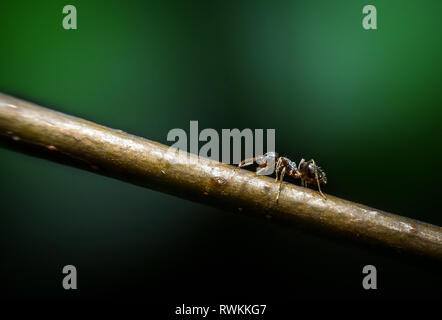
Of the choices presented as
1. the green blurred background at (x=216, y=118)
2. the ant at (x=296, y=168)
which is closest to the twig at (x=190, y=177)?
the ant at (x=296, y=168)

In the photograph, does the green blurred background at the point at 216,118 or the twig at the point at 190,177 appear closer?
the twig at the point at 190,177

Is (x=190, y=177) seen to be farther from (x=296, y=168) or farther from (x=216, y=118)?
(x=216, y=118)

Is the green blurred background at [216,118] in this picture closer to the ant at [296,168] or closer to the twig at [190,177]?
the ant at [296,168]

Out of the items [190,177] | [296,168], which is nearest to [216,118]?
[296,168]

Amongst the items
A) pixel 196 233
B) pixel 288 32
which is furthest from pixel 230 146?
pixel 288 32

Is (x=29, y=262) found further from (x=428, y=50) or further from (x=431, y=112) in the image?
(x=428, y=50)

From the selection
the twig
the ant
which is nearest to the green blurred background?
the ant
